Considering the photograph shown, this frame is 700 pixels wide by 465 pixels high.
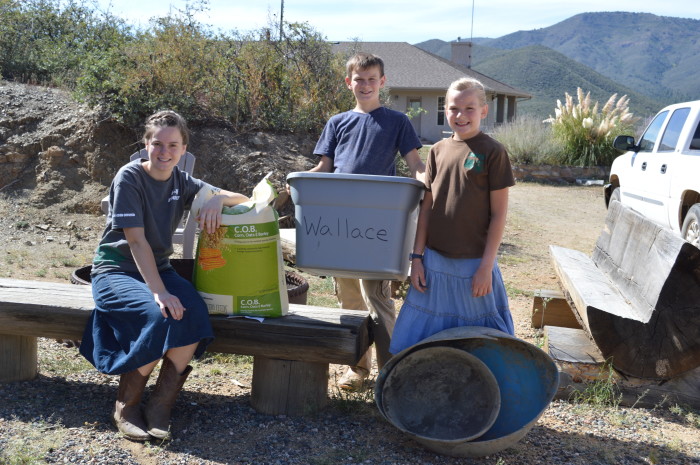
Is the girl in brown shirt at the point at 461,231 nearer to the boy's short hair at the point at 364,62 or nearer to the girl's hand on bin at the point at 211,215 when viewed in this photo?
the boy's short hair at the point at 364,62

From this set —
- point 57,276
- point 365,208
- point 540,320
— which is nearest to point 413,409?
point 365,208

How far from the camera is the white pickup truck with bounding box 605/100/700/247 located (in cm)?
616

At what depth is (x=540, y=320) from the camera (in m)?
5.39

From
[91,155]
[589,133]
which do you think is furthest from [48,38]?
[589,133]

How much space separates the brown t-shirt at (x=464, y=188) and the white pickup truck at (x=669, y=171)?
12.0ft

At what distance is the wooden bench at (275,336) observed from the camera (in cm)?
327

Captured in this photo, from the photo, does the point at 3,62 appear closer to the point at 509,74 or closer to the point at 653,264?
the point at 653,264

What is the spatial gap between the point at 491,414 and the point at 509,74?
3554 inches

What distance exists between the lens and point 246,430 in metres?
3.24

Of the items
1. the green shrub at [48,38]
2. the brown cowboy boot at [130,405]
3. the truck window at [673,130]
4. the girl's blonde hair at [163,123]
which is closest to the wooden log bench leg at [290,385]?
the brown cowboy boot at [130,405]

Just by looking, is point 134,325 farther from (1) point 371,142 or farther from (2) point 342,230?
(1) point 371,142

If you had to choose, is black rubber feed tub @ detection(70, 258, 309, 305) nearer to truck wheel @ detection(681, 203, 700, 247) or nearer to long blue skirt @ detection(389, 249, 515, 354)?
long blue skirt @ detection(389, 249, 515, 354)

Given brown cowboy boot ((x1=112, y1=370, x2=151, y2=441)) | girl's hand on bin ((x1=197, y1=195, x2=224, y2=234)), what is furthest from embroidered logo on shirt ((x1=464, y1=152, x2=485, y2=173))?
brown cowboy boot ((x1=112, y1=370, x2=151, y2=441))

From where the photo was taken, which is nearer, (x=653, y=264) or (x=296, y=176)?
(x=296, y=176)
